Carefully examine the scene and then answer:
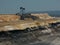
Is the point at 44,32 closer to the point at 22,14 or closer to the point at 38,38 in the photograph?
the point at 38,38

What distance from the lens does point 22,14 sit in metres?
92.4

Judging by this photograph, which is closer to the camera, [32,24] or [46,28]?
[32,24]

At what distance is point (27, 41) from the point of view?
59781 millimetres

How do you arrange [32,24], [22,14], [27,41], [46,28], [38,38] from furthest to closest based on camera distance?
[22,14]
[46,28]
[32,24]
[38,38]
[27,41]

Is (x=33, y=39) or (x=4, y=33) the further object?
(x=33, y=39)

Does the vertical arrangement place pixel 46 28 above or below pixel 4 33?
below

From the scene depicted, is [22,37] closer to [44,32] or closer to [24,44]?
[24,44]

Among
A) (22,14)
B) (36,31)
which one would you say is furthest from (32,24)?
(22,14)

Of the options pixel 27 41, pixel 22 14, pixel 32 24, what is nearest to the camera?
pixel 27 41

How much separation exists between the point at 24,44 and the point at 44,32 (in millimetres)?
20546

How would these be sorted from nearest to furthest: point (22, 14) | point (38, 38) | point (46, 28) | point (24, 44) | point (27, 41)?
point (24, 44) → point (27, 41) → point (38, 38) → point (46, 28) → point (22, 14)

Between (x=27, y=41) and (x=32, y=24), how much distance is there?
12.4 metres


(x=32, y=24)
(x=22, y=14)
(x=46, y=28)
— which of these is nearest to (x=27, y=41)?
(x=32, y=24)

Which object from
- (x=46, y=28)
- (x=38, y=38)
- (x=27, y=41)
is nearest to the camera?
(x=27, y=41)
